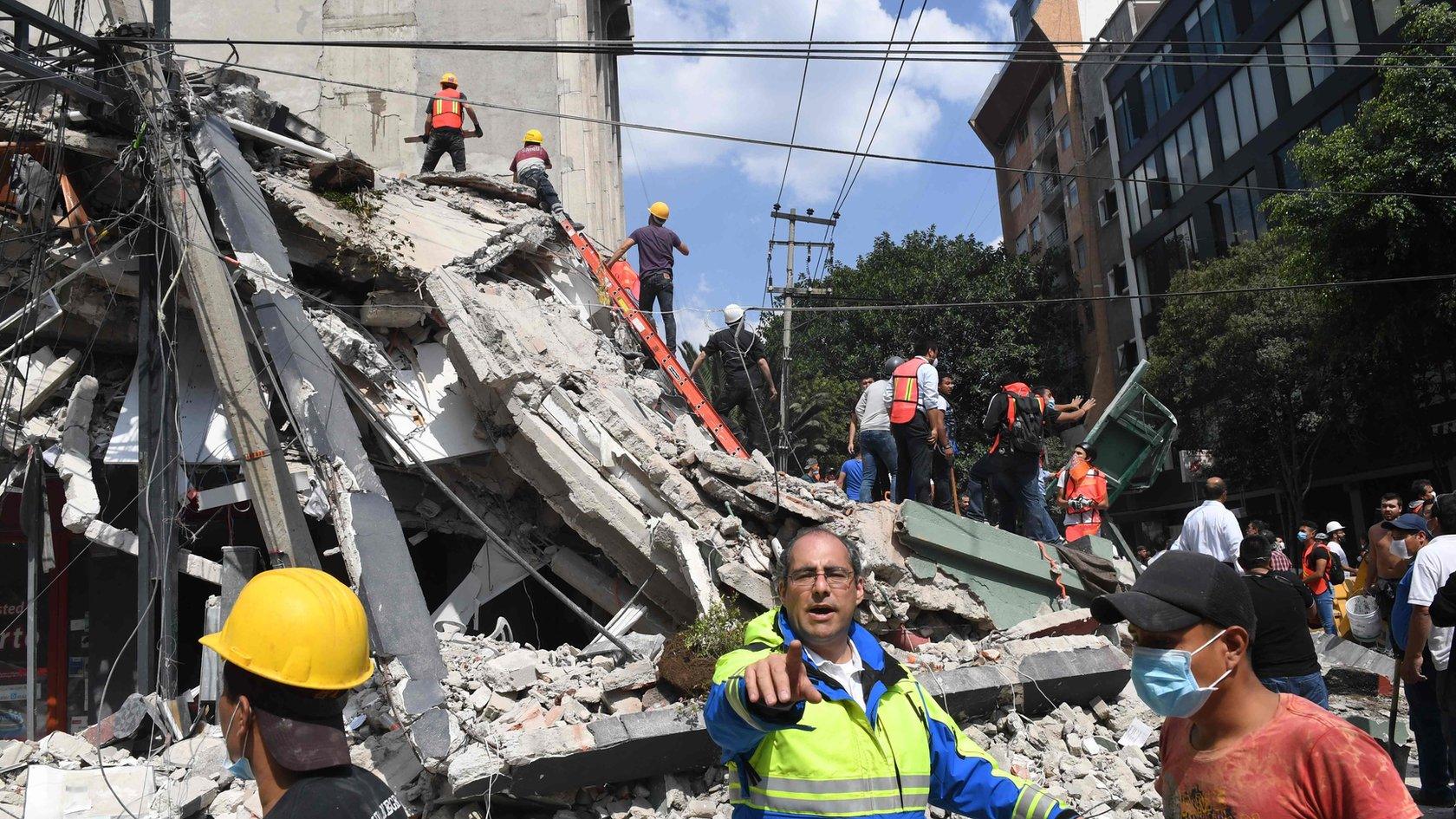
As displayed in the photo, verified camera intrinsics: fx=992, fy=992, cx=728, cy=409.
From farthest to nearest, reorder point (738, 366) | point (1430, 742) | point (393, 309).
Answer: point (738, 366)
point (393, 309)
point (1430, 742)

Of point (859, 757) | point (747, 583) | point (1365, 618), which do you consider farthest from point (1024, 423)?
point (859, 757)

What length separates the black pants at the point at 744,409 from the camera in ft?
33.2

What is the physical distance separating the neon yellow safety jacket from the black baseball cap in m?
0.61

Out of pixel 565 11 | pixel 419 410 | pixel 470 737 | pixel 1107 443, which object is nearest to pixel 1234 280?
pixel 1107 443

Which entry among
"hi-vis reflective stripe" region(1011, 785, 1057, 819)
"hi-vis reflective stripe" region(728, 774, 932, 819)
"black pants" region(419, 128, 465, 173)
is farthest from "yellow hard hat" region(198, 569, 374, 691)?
"black pants" region(419, 128, 465, 173)

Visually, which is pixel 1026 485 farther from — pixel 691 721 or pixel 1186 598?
pixel 1186 598

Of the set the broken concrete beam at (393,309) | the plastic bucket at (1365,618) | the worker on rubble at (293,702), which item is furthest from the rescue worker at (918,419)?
the worker on rubble at (293,702)

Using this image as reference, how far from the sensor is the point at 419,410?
317 inches

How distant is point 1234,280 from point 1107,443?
1261cm

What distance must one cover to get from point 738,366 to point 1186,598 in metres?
8.18

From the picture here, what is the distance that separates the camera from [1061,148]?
3744 cm

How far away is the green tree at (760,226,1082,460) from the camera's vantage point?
Result: 29.1m

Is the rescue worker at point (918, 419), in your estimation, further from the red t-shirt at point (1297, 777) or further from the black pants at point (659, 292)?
the red t-shirt at point (1297, 777)

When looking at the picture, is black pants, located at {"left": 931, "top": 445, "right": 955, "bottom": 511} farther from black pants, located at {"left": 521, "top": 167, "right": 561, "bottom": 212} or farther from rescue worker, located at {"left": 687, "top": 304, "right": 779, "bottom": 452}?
black pants, located at {"left": 521, "top": 167, "right": 561, "bottom": 212}
